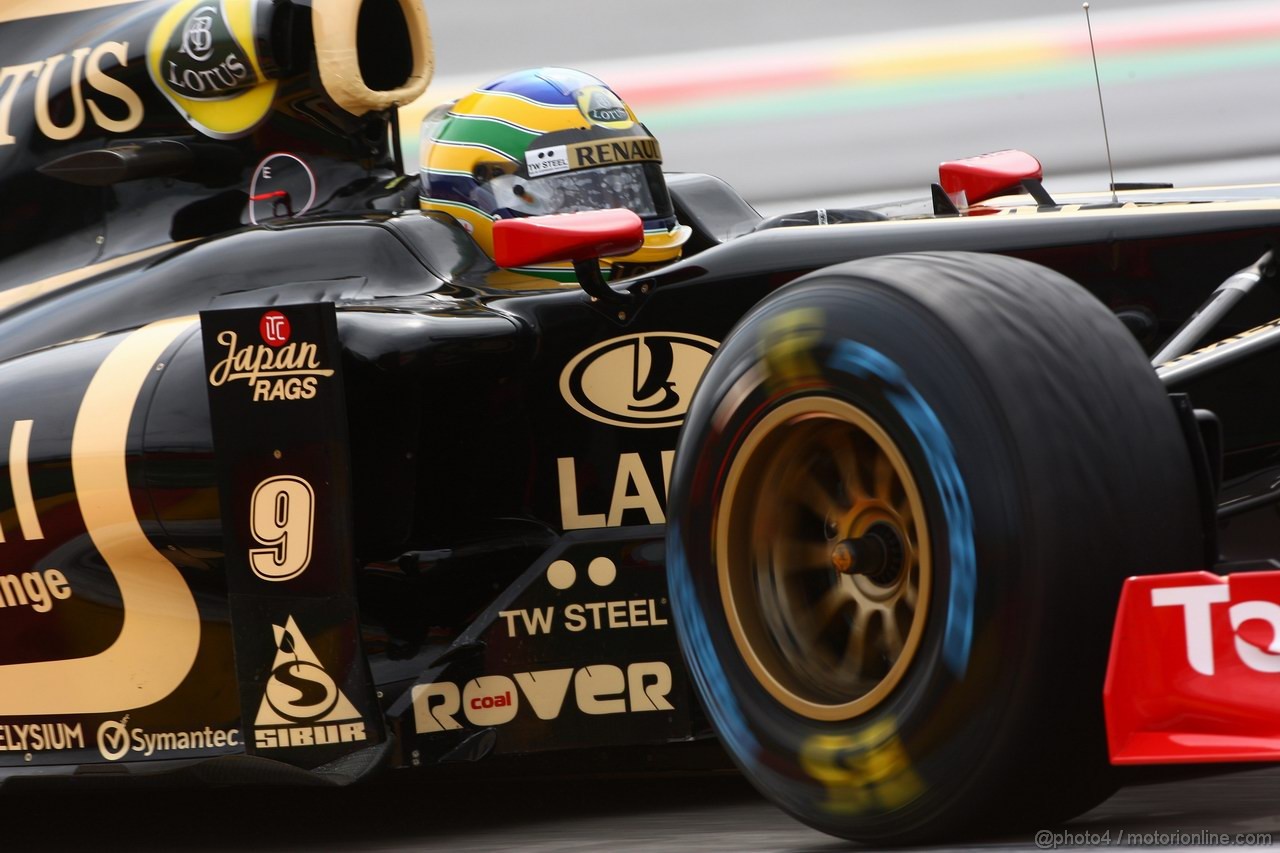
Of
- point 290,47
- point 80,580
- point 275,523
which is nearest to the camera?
point 275,523

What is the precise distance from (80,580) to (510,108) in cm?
119

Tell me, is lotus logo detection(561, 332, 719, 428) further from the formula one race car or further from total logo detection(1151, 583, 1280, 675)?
total logo detection(1151, 583, 1280, 675)

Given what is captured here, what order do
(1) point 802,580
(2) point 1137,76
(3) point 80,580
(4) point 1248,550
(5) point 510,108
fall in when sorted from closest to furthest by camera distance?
(1) point 802,580 < (4) point 1248,550 < (3) point 80,580 < (5) point 510,108 < (2) point 1137,76

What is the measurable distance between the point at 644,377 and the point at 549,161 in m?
0.69

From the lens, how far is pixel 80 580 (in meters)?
2.97

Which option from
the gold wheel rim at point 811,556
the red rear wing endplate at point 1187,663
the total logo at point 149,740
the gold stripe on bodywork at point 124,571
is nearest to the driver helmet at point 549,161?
the gold stripe on bodywork at point 124,571

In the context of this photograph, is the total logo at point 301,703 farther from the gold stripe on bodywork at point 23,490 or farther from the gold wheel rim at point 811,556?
the gold wheel rim at point 811,556

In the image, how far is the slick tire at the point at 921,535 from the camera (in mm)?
1770

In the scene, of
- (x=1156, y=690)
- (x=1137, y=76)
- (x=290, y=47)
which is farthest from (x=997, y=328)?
(x=1137, y=76)

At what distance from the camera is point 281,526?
275 centimetres

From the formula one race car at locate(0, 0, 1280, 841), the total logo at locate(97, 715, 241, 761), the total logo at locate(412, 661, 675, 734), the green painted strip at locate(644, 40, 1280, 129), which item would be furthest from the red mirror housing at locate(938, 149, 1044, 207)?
the green painted strip at locate(644, 40, 1280, 129)

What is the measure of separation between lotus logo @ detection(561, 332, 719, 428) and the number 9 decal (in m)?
0.46

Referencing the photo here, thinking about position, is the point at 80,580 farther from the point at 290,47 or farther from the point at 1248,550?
the point at 1248,550

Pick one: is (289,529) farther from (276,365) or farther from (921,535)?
(921,535)
